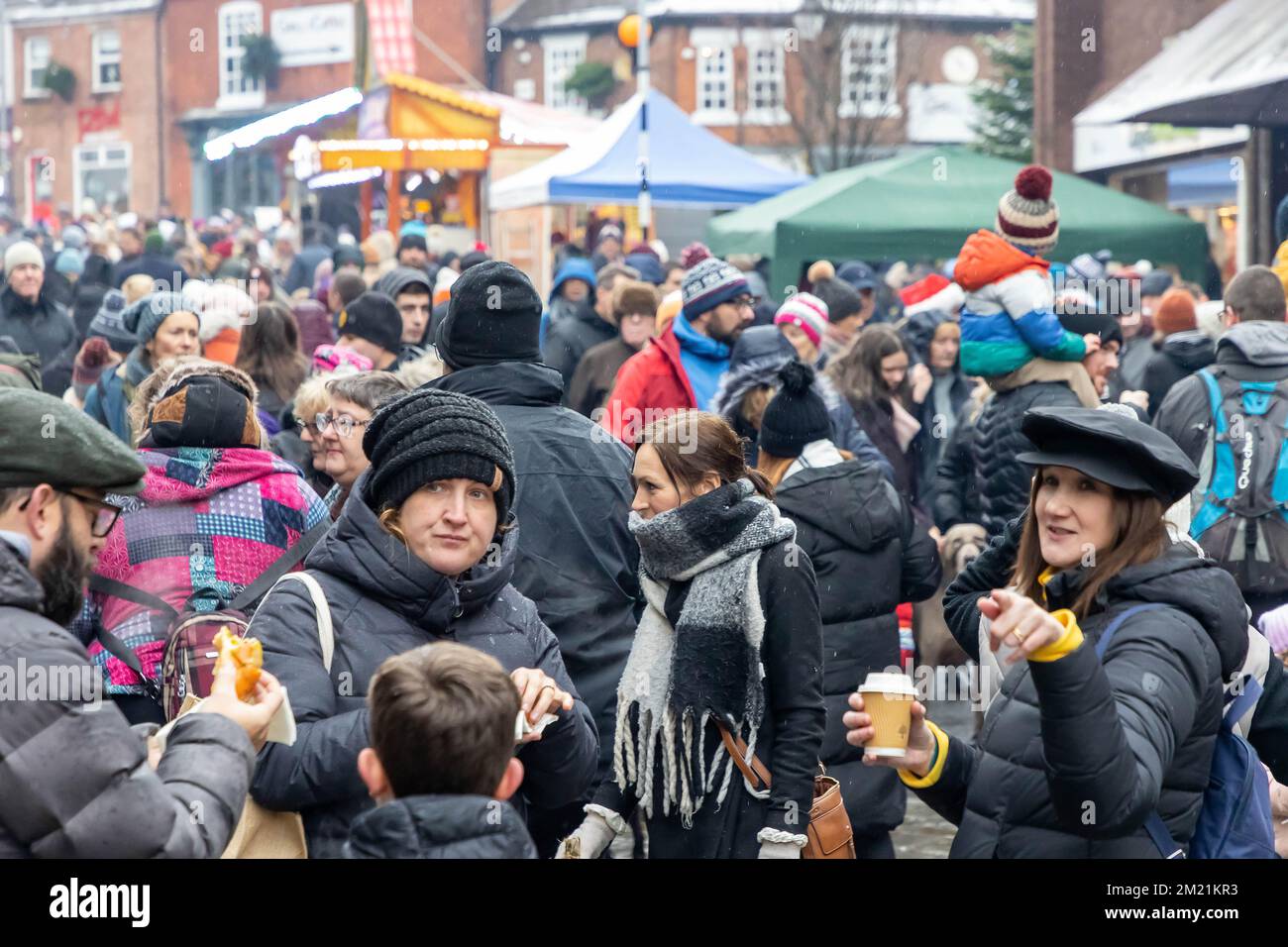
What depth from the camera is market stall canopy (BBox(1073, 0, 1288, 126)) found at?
1423 centimetres

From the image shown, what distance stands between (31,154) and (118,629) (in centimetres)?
5521

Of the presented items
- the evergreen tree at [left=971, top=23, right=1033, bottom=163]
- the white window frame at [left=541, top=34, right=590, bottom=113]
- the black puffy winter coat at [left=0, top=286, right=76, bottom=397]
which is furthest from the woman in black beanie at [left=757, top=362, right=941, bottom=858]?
the white window frame at [left=541, top=34, right=590, bottom=113]

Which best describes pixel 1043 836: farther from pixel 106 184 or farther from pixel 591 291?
pixel 106 184

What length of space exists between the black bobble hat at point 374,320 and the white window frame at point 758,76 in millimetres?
36926

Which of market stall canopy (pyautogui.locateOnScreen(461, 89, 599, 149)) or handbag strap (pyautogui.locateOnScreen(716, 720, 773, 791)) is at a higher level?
market stall canopy (pyautogui.locateOnScreen(461, 89, 599, 149))

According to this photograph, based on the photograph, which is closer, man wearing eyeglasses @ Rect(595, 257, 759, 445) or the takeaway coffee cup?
the takeaway coffee cup

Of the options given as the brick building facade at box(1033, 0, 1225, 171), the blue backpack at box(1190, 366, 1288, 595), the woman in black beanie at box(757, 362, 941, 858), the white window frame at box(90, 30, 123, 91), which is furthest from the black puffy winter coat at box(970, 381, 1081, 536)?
the white window frame at box(90, 30, 123, 91)

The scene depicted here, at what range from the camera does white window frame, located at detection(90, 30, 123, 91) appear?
52.9 metres

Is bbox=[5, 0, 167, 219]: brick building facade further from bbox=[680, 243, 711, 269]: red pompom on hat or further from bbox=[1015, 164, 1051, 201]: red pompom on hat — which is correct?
bbox=[1015, 164, 1051, 201]: red pompom on hat

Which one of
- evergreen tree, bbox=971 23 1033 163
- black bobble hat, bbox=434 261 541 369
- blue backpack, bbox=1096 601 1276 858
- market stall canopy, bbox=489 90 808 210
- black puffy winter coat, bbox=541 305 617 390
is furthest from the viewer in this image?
evergreen tree, bbox=971 23 1033 163

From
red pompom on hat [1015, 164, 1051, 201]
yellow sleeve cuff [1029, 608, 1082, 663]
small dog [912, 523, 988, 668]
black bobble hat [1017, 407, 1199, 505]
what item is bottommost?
small dog [912, 523, 988, 668]

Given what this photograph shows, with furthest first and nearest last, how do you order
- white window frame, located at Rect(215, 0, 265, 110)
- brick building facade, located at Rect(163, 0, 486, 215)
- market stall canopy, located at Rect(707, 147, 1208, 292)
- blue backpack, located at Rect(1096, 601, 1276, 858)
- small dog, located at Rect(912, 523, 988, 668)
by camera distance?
1. white window frame, located at Rect(215, 0, 265, 110)
2. brick building facade, located at Rect(163, 0, 486, 215)
3. market stall canopy, located at Rect(707, 147, 1208, 292)
4. small dog, located at Rect(912, 523, 988, 668)
5. blue backpack, located at Rect(1096, 601, 1276, 858)
